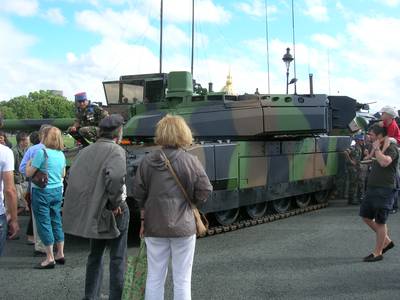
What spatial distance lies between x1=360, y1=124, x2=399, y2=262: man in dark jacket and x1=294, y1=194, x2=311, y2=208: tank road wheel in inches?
175

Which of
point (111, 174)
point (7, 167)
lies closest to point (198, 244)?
point (111, 174)

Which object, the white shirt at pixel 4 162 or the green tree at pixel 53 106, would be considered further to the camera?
the green tree at pixel 53 106

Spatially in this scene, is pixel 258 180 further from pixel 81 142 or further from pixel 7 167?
pixel 7 167

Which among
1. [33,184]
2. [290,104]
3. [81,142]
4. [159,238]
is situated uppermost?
[290,104]

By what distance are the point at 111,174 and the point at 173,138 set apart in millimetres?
619

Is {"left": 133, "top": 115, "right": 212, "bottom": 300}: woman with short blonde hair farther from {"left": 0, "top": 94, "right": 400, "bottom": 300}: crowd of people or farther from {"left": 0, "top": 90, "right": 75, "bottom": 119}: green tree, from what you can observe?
{"left": 0, "top": 90, "right": 75, "bottom": 119}: green tree

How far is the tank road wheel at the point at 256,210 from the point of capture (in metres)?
9.52

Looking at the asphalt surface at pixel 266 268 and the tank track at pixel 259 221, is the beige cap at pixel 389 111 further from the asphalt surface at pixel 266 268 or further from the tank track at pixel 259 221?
the tank track at pixel 259 221

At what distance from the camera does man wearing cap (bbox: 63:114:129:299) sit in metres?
4.23

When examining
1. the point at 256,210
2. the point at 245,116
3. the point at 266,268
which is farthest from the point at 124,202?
the point at 256,210

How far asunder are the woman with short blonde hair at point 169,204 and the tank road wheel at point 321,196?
8.11m

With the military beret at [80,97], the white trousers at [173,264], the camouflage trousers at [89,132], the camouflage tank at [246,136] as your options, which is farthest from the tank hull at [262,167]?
the white trousers at [173,264]

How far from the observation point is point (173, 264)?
4008mm

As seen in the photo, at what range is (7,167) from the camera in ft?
12.8
